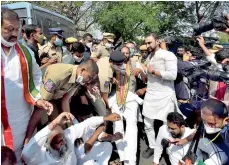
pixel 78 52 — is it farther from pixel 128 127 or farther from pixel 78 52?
pixel 128 127

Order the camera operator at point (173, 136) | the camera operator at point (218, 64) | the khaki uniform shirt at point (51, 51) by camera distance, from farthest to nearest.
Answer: the khaki uniform shirt at point (51, 51), the camera operator at point (173, 136), the camera operator at point (218, 64)

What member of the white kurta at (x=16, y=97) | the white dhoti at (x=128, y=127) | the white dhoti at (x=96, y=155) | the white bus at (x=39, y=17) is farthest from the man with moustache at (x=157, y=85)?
the white bus at (x=39, y=17)

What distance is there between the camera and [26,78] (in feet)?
8.00

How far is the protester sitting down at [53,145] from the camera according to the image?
8.41 feet

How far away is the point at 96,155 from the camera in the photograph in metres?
3.48

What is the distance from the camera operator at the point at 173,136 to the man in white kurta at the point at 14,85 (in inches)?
58.0

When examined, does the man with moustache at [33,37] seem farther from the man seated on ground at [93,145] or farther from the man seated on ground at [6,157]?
the man seated on ground at [6,157]

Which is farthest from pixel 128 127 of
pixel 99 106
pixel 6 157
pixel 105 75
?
pixel 6 157

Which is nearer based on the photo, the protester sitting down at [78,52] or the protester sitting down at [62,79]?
the protester sitting down at [62,79]

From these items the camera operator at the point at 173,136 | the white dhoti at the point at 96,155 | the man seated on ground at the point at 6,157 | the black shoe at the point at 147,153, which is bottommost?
the black shoe at the point at 147,153

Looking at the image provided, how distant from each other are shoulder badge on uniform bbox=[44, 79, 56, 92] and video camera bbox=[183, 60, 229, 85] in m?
1.60

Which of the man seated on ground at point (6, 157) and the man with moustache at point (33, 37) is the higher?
the man with moustache at point (33, 37)

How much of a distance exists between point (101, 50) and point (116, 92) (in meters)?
1.71

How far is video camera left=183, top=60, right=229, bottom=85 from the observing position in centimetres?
320
